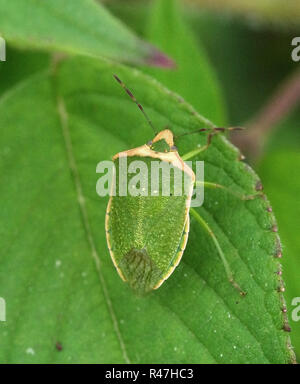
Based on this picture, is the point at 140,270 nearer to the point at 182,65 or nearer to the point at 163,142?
the point at 163,142

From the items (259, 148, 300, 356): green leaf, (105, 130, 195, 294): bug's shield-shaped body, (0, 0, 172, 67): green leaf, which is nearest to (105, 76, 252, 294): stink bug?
(105, 130, 195, 294): bug's shield-shaped body

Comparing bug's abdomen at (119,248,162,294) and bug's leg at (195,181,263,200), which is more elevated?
bug's leg at (195,181,263,200)

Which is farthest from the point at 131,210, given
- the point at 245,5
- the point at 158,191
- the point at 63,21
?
the point at 245,5

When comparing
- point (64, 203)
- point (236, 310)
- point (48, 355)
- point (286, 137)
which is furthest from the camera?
point (286, 137)

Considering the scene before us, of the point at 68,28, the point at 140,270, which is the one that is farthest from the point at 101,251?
the point at 68,28

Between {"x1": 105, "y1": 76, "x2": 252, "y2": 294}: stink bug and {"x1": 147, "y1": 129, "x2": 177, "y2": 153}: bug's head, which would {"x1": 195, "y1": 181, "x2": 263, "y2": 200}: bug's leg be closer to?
{"x1": 105, "y1": 76, "x2": 252, "y2": 294}: stink bug

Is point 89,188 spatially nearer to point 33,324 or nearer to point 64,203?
point 64,203

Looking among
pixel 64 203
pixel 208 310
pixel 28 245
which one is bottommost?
pixel 208 310
